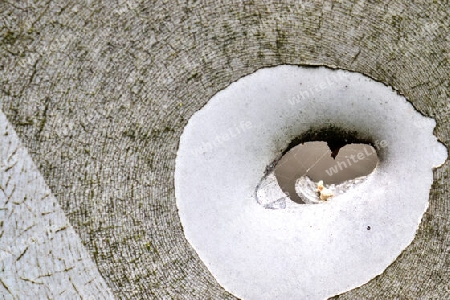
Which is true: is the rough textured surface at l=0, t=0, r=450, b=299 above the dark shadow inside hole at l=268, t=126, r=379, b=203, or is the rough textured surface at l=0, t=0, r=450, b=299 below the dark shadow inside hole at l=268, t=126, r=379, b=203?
above

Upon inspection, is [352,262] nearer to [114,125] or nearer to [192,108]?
[192,108]

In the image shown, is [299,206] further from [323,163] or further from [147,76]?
[147,76]

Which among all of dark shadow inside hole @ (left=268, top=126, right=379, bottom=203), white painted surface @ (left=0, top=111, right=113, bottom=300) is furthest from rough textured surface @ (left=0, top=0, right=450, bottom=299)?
dark shadow inside hole @ (left=268, top=126, right=379, bottom=203)

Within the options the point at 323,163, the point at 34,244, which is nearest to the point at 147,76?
the point at 34,244

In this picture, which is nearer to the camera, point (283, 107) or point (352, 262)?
point (283, 107)

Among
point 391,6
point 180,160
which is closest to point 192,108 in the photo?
point 180,160

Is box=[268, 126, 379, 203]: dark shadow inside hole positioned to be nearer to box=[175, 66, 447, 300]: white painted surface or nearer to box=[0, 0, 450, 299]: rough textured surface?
box=[175, 66, 447, 300]: white painted surface
